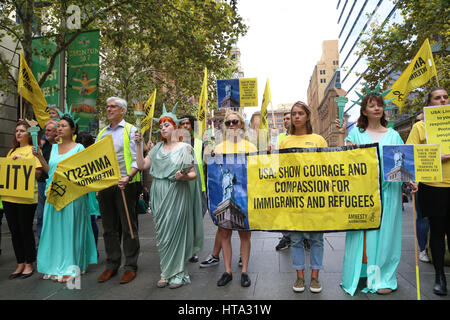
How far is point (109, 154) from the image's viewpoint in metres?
4.04

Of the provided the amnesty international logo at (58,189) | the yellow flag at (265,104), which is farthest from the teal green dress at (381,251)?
the amnesty international logo at (58,189)

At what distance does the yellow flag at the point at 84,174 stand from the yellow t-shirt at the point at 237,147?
1.33 m

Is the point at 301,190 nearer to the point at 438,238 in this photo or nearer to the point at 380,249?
the point at 380,249

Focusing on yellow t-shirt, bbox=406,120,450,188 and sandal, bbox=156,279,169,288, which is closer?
yellow t-shirt, bbox=406,120,450,188

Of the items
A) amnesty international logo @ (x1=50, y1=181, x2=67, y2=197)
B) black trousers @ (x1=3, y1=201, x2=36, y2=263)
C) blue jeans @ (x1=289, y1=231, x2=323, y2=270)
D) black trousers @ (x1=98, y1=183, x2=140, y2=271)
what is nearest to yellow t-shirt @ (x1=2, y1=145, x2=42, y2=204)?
black trousers @ (x1=3, y1=201, x2=36, y2=263)

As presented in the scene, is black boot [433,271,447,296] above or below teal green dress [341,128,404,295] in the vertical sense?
below

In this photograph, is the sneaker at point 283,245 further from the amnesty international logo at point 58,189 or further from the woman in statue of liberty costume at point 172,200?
the amnesty international logo at point 58,189

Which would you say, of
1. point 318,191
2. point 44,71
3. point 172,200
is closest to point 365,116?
point 318,191

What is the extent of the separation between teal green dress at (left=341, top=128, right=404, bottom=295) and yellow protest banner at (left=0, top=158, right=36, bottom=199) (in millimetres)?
4151

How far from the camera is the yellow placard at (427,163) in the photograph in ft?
10.6

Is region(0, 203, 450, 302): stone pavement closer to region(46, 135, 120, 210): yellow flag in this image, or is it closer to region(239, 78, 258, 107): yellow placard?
region(46, 135, 120, 210): yellow flag

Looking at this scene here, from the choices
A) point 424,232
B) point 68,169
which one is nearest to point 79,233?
point 68,169

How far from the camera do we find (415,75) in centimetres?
459

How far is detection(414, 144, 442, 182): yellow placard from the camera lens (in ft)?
10.6
